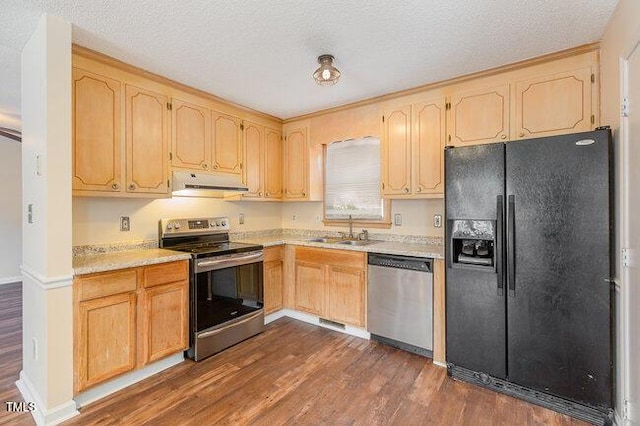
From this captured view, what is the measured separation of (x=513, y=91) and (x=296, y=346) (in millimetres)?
2966

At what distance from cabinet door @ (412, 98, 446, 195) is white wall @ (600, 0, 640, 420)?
115cm

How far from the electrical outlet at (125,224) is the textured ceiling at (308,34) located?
1.34 meters

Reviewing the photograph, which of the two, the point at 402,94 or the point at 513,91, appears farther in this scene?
the point at 402,94

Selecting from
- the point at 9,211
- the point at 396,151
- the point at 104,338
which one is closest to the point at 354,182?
the point at 396,151

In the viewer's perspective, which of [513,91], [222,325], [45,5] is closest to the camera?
[45,5]

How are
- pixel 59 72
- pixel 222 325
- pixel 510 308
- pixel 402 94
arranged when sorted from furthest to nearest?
pixel 402 94 → pixel 222 325 → pixel 510 308 → pixel 59 72

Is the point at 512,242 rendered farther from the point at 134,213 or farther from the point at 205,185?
the point at 134,213

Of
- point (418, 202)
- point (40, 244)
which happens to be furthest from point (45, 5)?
point (418, 202)

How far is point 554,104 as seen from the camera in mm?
2451

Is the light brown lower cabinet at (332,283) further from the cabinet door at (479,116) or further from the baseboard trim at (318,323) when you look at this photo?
the cabinet door at (479,116)

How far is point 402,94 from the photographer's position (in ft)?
10.4

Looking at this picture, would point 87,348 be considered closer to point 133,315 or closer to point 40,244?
point 133,315

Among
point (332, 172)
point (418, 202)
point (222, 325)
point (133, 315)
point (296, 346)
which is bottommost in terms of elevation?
point (296, 346)

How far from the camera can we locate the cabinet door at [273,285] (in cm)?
A: 354
